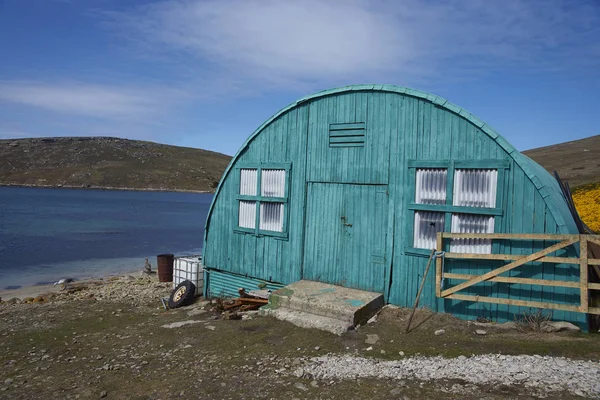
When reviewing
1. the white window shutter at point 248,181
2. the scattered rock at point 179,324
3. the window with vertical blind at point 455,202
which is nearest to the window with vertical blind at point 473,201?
the window with vertical blind at point 455,202

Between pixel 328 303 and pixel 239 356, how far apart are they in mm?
2193

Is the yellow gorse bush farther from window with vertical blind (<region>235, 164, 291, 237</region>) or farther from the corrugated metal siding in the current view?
the corrugated metal siding

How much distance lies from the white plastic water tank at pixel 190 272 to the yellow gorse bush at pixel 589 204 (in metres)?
16.8

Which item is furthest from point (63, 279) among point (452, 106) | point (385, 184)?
point (452, 106)

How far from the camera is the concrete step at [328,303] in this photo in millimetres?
8406

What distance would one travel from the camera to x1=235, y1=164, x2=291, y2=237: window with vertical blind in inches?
441

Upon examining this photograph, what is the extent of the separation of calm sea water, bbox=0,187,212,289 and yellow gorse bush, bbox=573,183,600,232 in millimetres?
25200

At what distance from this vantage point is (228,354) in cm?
761

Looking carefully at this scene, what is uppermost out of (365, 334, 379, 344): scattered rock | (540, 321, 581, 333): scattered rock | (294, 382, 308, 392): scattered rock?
(540, 321, 581, 333): scattered rock

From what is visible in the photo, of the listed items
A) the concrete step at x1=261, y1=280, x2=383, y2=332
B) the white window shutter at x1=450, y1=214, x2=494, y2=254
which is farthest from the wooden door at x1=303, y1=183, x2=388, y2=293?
the white window shutter at x1=450, y1=214, x2=494, y2=254

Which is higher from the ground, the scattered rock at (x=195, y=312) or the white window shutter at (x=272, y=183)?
the white window shutter at (x=272, y=183)

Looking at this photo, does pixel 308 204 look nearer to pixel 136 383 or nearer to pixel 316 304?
pixel 316 304

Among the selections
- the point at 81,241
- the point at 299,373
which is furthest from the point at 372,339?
the point at 81,241

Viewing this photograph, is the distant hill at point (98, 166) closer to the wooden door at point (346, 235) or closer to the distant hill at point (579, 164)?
the distant hill at point (579, 164)
